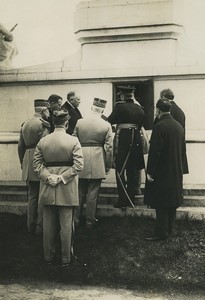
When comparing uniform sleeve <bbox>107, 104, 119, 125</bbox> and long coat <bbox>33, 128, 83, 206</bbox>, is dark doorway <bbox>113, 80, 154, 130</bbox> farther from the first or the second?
long coat <bbox>33, 128, 83, 206</bbox>

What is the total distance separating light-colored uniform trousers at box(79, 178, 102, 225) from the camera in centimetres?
779

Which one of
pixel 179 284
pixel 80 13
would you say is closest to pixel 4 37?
pixel 80 13

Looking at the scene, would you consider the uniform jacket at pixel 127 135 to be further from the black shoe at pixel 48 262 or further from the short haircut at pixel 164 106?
the black shoe at pixel 48 262

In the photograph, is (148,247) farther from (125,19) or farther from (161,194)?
(125,19)

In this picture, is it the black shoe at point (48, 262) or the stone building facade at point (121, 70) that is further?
the stone building facade at point (121, 70)

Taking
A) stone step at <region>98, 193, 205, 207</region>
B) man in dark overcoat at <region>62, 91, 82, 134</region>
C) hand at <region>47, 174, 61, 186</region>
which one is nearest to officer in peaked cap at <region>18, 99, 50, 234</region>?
man in dark overcoat at <region>62, 91, 82, 134</region>

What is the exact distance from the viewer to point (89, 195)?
7836 mm

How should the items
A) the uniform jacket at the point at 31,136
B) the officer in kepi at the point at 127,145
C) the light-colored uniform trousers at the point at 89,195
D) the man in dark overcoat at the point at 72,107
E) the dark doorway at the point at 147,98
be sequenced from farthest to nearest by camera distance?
1. the dark doorway at the point at 147,98
2. the man in dark overcoat at the point at 72,107
3. the officer in kepi at the point at 127,145
4. the uniform jacket at the point at 31,136
5. the light-colored uniform trousers at the point at 89,195

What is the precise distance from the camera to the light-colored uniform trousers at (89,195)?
7789 millimetres

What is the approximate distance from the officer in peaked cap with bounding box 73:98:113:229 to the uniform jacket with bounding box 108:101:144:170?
345 mm

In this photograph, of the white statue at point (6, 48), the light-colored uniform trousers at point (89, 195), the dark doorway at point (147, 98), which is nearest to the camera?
the light-colored uniform trousers at point (89, 195)

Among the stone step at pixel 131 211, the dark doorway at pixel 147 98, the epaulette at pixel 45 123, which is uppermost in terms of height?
the dark doorway at pixel 147 98

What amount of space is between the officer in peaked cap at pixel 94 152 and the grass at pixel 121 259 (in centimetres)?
42

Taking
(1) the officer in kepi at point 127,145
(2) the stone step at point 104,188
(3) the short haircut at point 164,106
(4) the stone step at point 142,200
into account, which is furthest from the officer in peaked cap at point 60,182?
(2) the stone step at point 104,188
